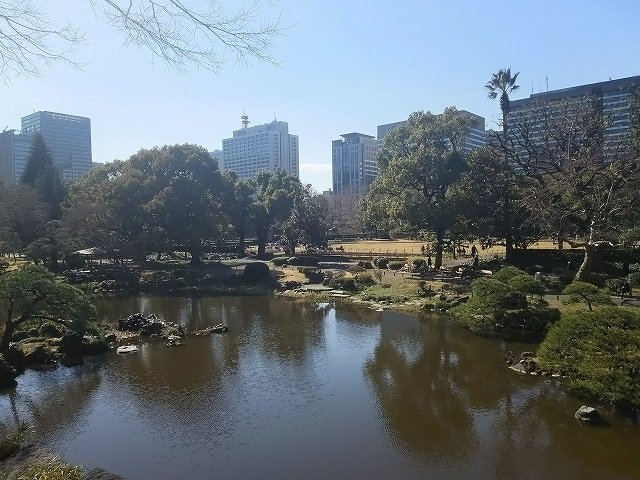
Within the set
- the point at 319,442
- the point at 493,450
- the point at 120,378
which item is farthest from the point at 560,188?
the point at 120,378

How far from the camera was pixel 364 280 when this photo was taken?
31.7 metres

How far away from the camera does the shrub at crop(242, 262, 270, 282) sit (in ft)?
117

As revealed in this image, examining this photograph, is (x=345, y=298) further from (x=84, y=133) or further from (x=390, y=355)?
(x=84, y=133)

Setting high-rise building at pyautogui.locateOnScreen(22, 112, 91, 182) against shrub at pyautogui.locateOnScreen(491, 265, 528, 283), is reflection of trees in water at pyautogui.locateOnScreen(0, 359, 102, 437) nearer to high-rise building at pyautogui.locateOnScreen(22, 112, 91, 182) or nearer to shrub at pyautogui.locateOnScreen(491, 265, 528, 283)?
shrub at pyautogui.locateOnScreen(491, 265, 528, 283)

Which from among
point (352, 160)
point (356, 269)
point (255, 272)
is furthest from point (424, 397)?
point (352, 160)

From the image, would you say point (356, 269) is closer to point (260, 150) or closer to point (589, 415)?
point (589, 415)

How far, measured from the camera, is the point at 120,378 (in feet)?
52.5

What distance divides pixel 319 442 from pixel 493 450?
3.70 meters

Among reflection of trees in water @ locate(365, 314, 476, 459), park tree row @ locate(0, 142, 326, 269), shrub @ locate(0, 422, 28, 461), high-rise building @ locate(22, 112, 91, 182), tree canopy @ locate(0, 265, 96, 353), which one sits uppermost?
high-rise building @ locate(22, 112, 91, 182)

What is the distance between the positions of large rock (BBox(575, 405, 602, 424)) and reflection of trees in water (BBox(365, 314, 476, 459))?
252 cm

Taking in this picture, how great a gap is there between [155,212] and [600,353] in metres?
32.6

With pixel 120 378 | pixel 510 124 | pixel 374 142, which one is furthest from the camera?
pixel 374 142

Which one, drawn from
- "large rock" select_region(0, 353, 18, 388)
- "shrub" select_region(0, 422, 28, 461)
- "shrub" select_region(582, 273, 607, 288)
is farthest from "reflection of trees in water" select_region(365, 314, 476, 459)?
"large rock" select_region(0, 353, 18, 388)

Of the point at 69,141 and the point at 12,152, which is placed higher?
the point at 69,141
